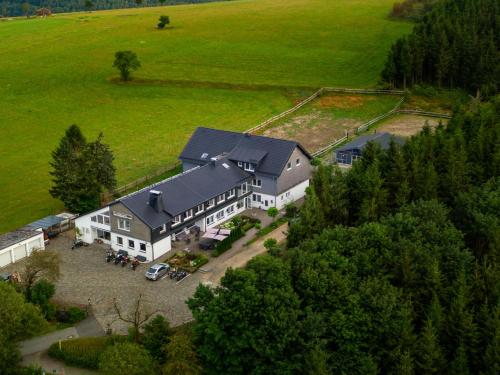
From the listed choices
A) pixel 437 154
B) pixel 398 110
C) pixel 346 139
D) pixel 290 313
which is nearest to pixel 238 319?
pixel 290 313

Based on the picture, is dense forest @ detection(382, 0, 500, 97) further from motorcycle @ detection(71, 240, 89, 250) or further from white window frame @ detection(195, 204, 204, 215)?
motorcycle @ detection(71, 240, 89, 250)

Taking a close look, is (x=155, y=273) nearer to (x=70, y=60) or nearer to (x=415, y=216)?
(x=415, y=216)

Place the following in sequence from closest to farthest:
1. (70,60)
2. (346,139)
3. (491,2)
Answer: (346,139) → (491,2) → (70,60)

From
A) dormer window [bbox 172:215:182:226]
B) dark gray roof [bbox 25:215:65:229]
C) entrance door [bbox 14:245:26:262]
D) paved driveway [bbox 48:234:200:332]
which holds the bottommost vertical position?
paved driveway [bbox 48:234:200:332]

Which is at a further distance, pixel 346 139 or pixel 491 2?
pixel 491 2

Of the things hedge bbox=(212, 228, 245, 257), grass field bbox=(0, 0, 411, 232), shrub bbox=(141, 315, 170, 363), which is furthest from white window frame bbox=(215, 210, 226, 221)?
shrub bbox=(141, 315, 170, 363)

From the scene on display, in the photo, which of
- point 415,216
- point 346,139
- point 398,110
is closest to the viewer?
point 415,216

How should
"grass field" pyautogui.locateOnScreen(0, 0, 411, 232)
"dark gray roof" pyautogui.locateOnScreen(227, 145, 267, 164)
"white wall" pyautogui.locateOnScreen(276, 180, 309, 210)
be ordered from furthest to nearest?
1. "grass field" pyautogui.locateOnScreen(0, 0, 411, 232)
2. "white wall" pyautogui.locateOnScreen(276, 180, 309, 210)
3. "dark gray roof" pyautogui.locateOnScreen(227, 145, 267, 164)
